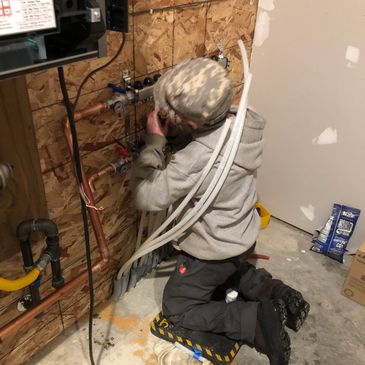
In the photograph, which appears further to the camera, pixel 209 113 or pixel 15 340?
pixel 15 340

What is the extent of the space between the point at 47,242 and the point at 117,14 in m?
0.61

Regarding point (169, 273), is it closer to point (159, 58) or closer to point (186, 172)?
point (186, 172)

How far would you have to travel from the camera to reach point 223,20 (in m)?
1.62

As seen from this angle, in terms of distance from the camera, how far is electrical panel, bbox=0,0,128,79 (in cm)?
→ 69

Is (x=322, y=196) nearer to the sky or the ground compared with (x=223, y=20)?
nearer to the ground

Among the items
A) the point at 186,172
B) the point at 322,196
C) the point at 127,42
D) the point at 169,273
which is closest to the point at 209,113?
the point at 186,172

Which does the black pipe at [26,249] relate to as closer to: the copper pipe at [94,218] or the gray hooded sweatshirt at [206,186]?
the copper pipe at [94,218]

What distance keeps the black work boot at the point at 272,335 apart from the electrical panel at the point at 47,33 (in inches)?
41.3

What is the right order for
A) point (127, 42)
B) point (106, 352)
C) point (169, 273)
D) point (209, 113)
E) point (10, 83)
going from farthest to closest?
point (169, 273)
point (106, 352)
point (127, 42)
point (209, 113)
point (10, 83)

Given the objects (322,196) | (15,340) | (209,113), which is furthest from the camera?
(322,196)

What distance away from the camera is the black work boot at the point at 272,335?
141 centimetres

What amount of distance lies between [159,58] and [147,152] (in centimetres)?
38

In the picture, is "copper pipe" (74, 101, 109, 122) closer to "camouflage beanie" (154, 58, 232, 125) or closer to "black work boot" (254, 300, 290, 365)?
"camouflage beanie" (154, 58, 232, 125)

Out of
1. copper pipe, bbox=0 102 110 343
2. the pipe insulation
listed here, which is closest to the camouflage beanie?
the pipe insulation
